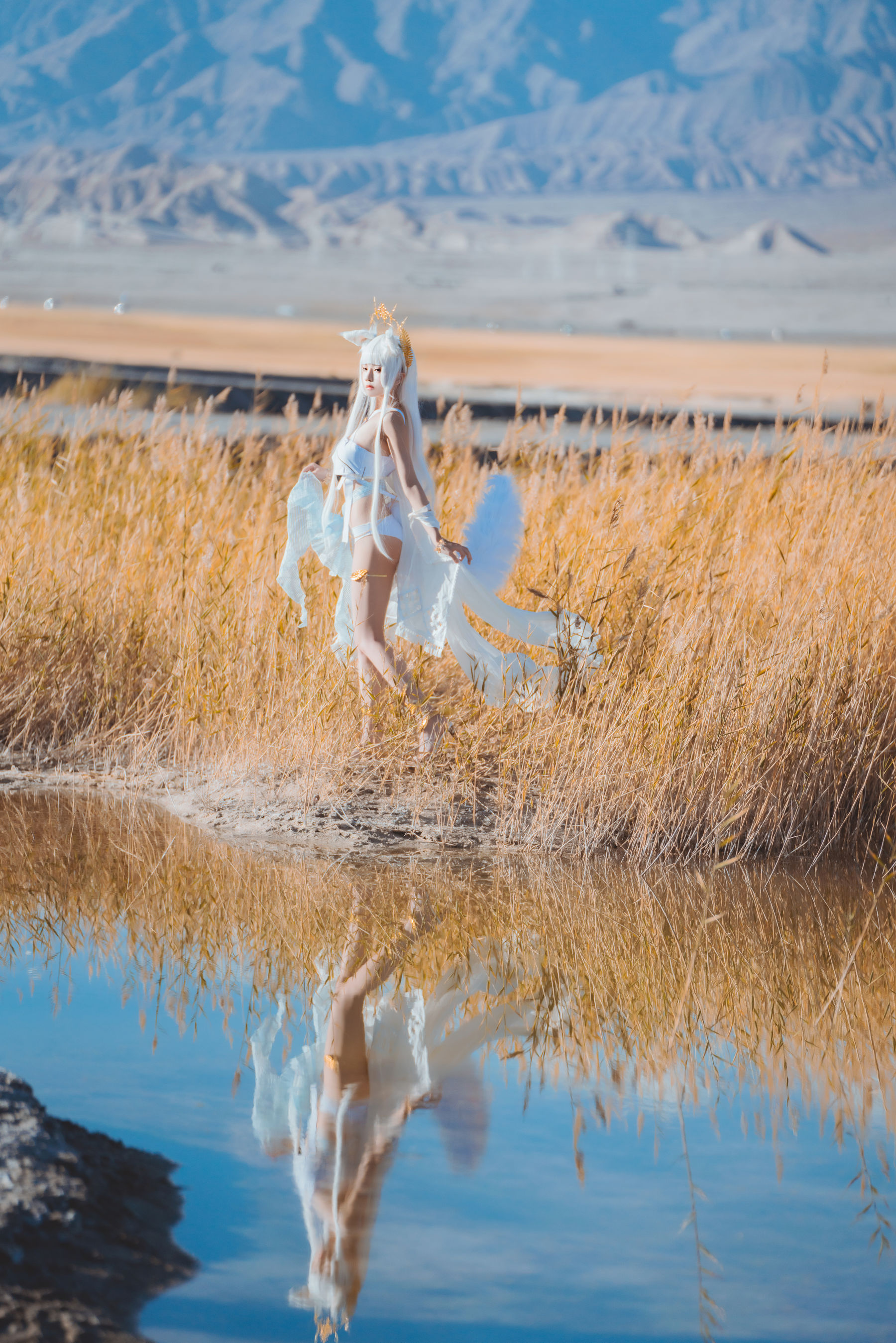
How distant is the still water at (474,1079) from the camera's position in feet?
9.34

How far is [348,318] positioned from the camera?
247ft

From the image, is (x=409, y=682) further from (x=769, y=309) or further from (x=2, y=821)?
(x=769, y=309)

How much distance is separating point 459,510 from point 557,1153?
4358 mm

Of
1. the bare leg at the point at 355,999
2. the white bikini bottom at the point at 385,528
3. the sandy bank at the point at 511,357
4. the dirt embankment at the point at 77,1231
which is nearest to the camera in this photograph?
the dirt embankment at the point at 77,1231

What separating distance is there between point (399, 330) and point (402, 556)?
81 centimetres

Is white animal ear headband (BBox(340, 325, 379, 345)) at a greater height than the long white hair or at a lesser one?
greater

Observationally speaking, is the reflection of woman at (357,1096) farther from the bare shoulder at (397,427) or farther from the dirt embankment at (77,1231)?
the bare shoulder at (397,427)

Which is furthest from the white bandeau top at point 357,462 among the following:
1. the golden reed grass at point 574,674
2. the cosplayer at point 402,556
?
the golden reed grass at point 574,674

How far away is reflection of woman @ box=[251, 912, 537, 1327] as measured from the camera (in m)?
2.94

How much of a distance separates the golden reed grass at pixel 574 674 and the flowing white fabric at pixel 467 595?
0.38ft

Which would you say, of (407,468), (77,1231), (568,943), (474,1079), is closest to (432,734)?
(407,468)

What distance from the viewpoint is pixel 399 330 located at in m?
5.43

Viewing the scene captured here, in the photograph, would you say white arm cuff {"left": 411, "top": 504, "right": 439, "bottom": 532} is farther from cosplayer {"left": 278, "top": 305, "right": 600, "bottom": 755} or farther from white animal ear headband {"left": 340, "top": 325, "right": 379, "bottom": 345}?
white animal ear headband {"left": 340, "top": 325, "right": 379, "bottom": 345}

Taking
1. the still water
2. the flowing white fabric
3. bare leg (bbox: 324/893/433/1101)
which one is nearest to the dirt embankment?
the still water
